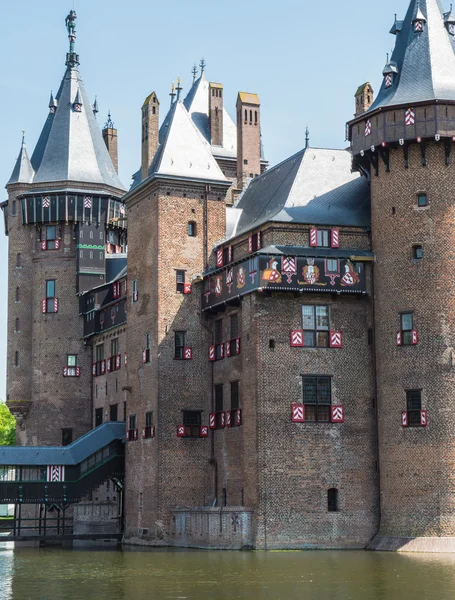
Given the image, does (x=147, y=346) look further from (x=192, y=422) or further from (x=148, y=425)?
(x=192, y=422)

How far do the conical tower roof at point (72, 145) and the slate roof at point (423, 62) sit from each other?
2483 centimetres

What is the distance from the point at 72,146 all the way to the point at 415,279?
30221mm

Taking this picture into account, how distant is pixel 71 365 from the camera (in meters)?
70.4

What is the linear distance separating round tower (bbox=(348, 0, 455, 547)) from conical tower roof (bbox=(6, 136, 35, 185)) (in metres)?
26.5

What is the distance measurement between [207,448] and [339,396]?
761cm

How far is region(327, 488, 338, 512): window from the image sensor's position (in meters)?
49.7

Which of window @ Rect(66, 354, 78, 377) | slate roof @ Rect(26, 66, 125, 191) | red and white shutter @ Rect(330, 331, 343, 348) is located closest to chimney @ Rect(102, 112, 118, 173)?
slate roof @ Rect(26, 66, 125, 191)

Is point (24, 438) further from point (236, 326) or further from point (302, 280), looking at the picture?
point (302, 280)

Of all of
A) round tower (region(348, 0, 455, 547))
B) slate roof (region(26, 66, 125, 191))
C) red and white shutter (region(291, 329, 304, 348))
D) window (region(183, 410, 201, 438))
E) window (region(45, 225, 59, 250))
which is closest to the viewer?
round tower (region(348, 0, 455, 547))

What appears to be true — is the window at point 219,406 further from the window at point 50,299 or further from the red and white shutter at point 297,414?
the window at point 50,299

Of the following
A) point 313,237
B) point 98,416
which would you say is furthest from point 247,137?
point 98,416

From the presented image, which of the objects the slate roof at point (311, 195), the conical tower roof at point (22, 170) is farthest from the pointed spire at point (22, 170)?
the slate roof at point (311, 195)

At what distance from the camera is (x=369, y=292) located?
168ft

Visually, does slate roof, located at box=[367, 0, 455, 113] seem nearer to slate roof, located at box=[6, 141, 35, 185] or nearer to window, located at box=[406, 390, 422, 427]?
window, located at box=[406, 390, 422, 427]
